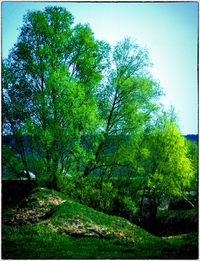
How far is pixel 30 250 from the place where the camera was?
305 inches

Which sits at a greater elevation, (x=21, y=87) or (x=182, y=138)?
(x=21, y=87)

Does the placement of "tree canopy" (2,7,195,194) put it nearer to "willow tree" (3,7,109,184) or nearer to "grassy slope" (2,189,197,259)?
"willow tree" (3,7,109,184)

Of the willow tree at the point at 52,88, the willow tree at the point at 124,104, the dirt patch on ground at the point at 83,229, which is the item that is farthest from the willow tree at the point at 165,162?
the dirt patch on ground at the point at 83,229


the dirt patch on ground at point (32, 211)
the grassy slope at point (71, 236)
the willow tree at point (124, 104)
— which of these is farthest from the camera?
the willow tree at point (124, 104)

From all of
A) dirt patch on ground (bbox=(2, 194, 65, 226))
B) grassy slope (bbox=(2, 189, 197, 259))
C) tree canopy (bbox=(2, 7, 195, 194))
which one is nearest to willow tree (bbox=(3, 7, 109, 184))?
tree canopy (bbox=(2, 7, 195, 194))

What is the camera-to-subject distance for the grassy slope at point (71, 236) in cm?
771

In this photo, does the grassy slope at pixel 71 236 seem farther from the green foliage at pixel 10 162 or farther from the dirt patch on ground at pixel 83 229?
the green foliage at pixel 10 162

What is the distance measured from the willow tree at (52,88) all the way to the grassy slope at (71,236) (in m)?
1.96

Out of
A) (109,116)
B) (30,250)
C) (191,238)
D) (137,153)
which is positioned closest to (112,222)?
(191,238)

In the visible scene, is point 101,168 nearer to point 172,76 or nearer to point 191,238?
point 172,76

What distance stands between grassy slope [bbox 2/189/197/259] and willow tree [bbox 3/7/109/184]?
1956 millimetres

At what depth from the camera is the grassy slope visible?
7.71 metres

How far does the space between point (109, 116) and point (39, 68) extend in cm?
366

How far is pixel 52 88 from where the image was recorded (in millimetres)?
13258
